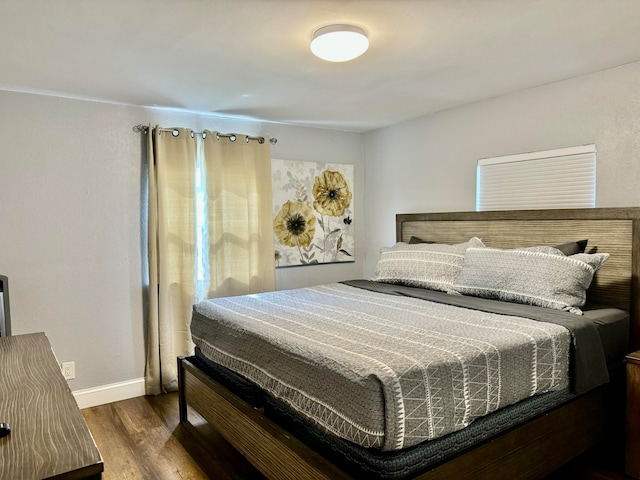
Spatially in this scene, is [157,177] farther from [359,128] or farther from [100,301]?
[359,128]

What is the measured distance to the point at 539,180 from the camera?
2945 millimetres

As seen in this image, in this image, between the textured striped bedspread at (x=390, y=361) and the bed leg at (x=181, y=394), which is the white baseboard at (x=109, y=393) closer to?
the bed leg at (x=181, y=394)

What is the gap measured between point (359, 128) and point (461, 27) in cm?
224

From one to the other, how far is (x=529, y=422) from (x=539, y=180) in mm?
1734

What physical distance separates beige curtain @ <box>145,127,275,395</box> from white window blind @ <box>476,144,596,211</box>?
1768mm

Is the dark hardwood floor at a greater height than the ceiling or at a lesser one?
lesser

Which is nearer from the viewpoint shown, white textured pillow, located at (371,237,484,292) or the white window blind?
the white window blind

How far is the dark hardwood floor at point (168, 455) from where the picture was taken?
219 cm

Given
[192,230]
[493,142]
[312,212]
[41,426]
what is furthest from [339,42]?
[312,212]

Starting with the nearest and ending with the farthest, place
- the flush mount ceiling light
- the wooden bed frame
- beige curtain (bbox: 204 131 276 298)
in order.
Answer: the wooden bed frame → the flush mount ceiling light → beige curtain (bbox: 204 131 276 298)

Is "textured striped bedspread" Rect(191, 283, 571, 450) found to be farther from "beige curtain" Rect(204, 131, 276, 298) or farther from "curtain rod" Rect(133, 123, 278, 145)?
"curtain rod" Rect(133, 123, 278, 145)

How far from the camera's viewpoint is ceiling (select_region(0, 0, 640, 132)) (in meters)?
1.80

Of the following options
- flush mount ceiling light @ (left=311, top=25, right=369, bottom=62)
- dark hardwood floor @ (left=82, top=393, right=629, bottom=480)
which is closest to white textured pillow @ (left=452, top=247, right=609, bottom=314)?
dark hardwood floor @ (left=82, top=393, right=629, bottom=480)

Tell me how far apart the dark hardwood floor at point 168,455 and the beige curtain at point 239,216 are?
1063 mm
